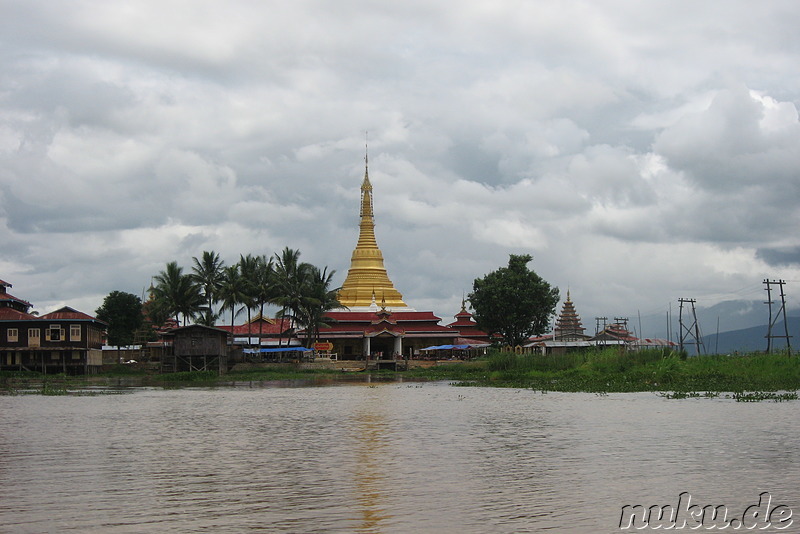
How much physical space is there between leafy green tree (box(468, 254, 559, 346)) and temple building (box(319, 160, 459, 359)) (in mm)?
5259

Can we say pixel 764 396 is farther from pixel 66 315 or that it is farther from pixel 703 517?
pixel 66 315

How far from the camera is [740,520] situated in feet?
44.9

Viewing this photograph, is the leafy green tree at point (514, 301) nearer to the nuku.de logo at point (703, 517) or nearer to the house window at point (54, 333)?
the house window at point (54, 333)

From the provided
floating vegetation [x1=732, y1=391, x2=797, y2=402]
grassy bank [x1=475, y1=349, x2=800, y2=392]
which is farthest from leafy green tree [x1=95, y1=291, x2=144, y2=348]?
floating vegetation [x1=732, y1=391, x2=797, y2=402]

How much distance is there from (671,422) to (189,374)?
43.8 meters

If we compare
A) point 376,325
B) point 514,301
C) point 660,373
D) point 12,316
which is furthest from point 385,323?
point 660,373

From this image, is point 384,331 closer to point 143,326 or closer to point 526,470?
point 143,326

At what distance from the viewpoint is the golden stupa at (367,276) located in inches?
3848

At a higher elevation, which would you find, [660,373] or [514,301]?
[514,301]

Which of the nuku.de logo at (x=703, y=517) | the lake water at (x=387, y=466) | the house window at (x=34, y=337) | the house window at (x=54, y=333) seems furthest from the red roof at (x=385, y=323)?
the nuku.de logo at (x=703, y=517)

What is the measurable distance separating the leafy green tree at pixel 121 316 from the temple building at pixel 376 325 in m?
17.2

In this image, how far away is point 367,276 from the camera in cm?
10112

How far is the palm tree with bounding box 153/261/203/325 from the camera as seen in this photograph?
250 ft

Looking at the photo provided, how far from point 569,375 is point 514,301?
106 feet
